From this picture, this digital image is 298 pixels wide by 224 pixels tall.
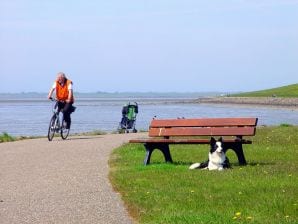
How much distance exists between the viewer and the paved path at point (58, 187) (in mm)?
8969

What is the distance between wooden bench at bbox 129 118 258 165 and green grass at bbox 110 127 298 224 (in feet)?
1.28

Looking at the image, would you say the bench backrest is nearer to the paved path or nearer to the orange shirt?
the paved path

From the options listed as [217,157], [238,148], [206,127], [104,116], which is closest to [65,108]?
[206,127]

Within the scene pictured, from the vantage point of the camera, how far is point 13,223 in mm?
8555

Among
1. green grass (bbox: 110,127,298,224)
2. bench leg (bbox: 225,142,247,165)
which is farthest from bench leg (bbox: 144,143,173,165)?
bench leg (bbox: 225,142,247,165)

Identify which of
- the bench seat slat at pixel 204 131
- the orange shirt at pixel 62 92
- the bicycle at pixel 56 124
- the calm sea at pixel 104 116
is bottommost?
the calm sea at pixel 104 116

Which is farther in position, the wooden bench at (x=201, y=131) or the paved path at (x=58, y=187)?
the wooden bench at (x=201, y=131)

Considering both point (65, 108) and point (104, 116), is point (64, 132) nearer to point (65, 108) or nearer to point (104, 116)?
point (65, 108)

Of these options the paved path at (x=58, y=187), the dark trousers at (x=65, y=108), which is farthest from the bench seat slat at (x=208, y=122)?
the dark trousers at (x=65, y=108)

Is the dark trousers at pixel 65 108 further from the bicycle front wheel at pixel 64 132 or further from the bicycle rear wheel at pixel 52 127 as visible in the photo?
the bicycle front wheel at pixel 64 132

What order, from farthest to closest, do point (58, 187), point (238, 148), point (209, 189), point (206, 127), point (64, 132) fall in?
point (64, 132), point (206, 127), point (238, 148), point (58, 187), point (209, 189)

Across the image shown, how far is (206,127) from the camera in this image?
14.5 meters

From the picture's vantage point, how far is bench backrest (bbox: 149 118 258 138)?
14.0m

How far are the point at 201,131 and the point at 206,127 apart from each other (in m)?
0.15
